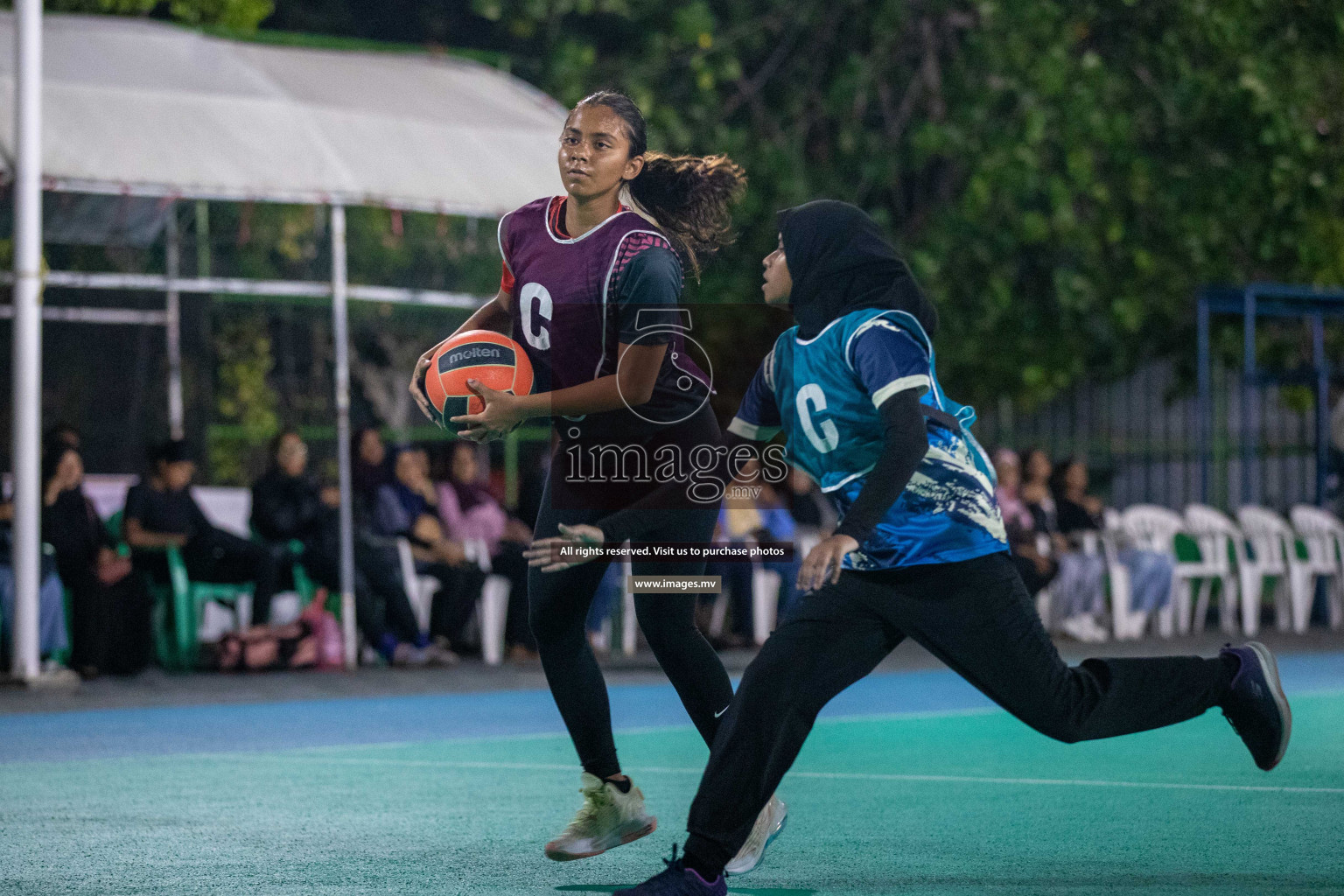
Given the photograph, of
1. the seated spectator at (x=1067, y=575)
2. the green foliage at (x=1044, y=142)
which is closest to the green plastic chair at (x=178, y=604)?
the seated spectator at (x=1067, y=575)

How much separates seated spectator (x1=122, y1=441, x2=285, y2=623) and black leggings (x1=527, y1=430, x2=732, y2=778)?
780cm

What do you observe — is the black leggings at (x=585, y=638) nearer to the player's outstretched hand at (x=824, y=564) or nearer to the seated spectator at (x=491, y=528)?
the player's outstretched hand at (x=824, y=564)

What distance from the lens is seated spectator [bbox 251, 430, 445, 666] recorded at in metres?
13.3

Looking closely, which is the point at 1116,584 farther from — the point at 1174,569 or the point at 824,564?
the point at 824,564

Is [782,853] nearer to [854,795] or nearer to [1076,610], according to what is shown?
[854,795]

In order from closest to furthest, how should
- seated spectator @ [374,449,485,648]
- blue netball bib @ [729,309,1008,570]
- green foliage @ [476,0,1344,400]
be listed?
blue netball bib @ [729,309,1008,570] → seated spectator @ [374,449,485,648] → green foliage @ [476,0,1344,400]

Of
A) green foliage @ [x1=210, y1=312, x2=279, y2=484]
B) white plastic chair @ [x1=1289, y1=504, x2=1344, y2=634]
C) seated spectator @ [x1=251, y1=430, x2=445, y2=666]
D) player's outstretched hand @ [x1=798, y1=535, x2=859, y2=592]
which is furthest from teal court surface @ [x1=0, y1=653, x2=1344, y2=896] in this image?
white plastic chair @ [x1=1289, y1=504, x2=1344, y2=634]

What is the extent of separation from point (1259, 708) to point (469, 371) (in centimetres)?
238

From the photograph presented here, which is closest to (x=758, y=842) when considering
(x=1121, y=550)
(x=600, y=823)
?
(x=600, y=823)

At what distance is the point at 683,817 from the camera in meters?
6.75

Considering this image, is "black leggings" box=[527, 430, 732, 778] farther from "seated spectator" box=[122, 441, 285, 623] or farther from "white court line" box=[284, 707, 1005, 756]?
"seated spectator" box=[122, 441, 285, 623]

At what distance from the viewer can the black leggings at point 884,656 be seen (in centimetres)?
473

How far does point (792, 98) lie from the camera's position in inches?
788

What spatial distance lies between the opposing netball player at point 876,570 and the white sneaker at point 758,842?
25.9 inches
